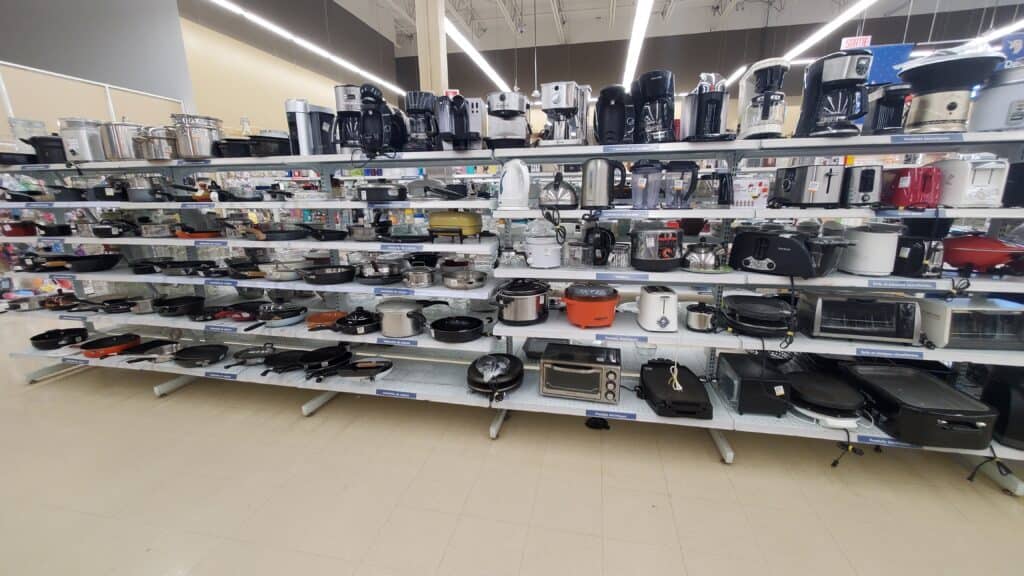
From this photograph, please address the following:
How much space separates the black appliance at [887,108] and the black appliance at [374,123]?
2764mm

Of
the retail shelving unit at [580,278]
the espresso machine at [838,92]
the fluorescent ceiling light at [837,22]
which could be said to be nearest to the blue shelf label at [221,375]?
the retail shelving unit at [580,278]

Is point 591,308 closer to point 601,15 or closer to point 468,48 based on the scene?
point 468,48

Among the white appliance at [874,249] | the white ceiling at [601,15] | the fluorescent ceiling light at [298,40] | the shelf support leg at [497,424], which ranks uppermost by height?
the white ceiling at [601,15]

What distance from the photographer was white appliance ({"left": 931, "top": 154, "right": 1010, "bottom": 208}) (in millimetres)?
1787

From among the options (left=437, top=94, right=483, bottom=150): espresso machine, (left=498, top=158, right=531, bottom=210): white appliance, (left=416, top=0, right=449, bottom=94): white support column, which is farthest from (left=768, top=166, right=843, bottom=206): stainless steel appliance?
(left=416, top=0, right=449, bottom=94): white support column

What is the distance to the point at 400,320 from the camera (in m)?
2.53

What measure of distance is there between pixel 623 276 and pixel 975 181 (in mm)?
1723

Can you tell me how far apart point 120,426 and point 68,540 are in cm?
112

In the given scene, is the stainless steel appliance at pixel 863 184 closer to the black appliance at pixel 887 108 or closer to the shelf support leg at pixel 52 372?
the black appliance at pixel 887 108

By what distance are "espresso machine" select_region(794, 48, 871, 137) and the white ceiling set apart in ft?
20.6

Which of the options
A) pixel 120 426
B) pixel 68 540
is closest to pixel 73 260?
pixel 120 426

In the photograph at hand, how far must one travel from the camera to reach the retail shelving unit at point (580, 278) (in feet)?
6.37

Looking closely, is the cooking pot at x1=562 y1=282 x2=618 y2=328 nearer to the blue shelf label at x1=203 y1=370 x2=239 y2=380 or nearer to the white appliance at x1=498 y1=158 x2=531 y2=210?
the white appliance at x1=498 y1=158 x2=531 y2=210

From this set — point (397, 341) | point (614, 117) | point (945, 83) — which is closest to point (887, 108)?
point (945, 83)
